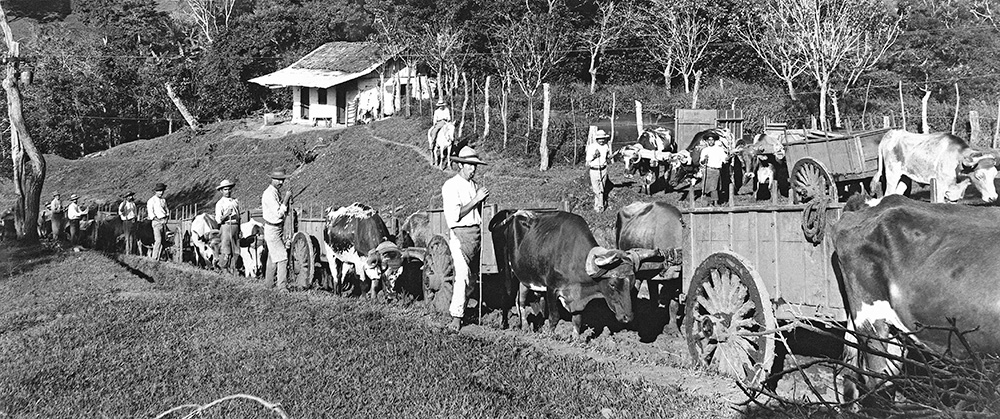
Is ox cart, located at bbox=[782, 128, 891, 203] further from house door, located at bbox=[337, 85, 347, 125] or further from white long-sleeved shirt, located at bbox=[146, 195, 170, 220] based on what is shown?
house door, located at bbox=[337, 85, 347, 125]

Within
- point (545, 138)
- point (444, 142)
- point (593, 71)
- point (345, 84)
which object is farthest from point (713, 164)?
point (345, 84)

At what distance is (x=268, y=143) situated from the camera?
130 ft

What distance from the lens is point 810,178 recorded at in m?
14.0

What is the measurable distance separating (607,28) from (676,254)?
107ft

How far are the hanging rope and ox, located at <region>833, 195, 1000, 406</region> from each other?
236mm

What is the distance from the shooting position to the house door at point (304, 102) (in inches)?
1836

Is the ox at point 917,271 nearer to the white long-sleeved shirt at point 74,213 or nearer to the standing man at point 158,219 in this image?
the standing man at point 158,219

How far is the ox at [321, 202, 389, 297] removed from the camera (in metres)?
12.3

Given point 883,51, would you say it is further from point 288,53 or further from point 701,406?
point 288,53

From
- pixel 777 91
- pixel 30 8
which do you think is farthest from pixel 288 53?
pixel 30 8

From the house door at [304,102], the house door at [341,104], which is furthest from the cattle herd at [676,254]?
the house door at [304,102]

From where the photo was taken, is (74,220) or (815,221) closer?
(815,221)

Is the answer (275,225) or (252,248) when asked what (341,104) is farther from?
(275,225)

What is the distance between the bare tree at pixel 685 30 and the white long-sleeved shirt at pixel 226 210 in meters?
25.9
